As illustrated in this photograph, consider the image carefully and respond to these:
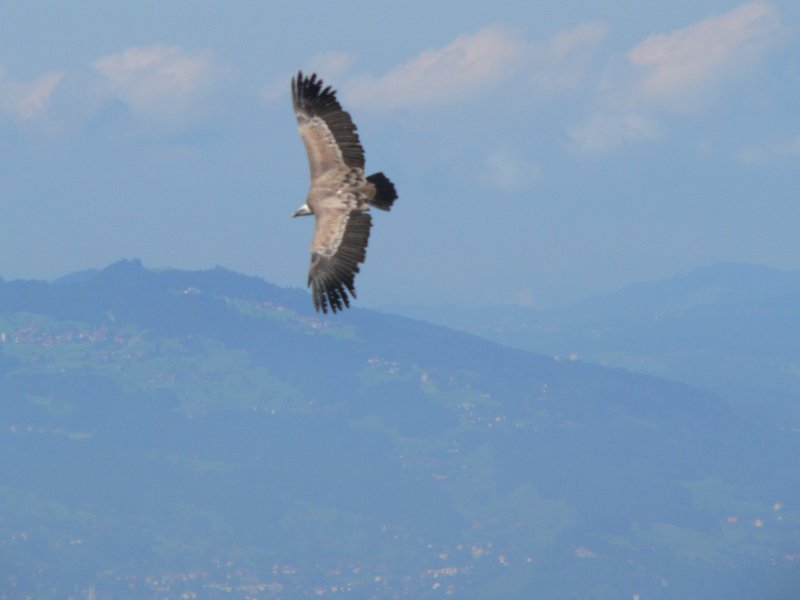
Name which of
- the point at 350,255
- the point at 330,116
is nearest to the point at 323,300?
the point at 350,255

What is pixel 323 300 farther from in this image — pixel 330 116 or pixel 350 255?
pixel 330 116

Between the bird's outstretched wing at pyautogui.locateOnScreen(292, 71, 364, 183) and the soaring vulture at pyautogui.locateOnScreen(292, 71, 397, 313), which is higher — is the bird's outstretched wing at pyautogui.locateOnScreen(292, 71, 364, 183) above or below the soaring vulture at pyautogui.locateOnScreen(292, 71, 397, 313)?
above

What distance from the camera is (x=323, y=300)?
30453 millimetres

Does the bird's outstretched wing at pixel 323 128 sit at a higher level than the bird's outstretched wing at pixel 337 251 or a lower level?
higher

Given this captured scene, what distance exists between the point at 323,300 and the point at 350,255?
1.20 metres

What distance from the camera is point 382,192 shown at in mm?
30766

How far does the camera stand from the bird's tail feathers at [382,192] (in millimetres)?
30531

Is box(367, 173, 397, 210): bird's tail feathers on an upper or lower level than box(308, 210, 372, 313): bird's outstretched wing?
upper

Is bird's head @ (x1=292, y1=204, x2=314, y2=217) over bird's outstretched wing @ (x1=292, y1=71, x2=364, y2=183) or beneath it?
beneath

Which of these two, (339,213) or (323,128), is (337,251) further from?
(323,128)

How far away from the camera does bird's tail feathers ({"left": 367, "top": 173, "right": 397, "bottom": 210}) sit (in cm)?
3053

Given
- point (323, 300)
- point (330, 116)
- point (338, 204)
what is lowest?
point (323, 300)

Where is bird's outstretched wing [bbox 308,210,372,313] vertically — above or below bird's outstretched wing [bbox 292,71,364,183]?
below

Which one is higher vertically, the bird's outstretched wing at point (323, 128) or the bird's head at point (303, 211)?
the bird's outstretched wing at point (323, 128)
